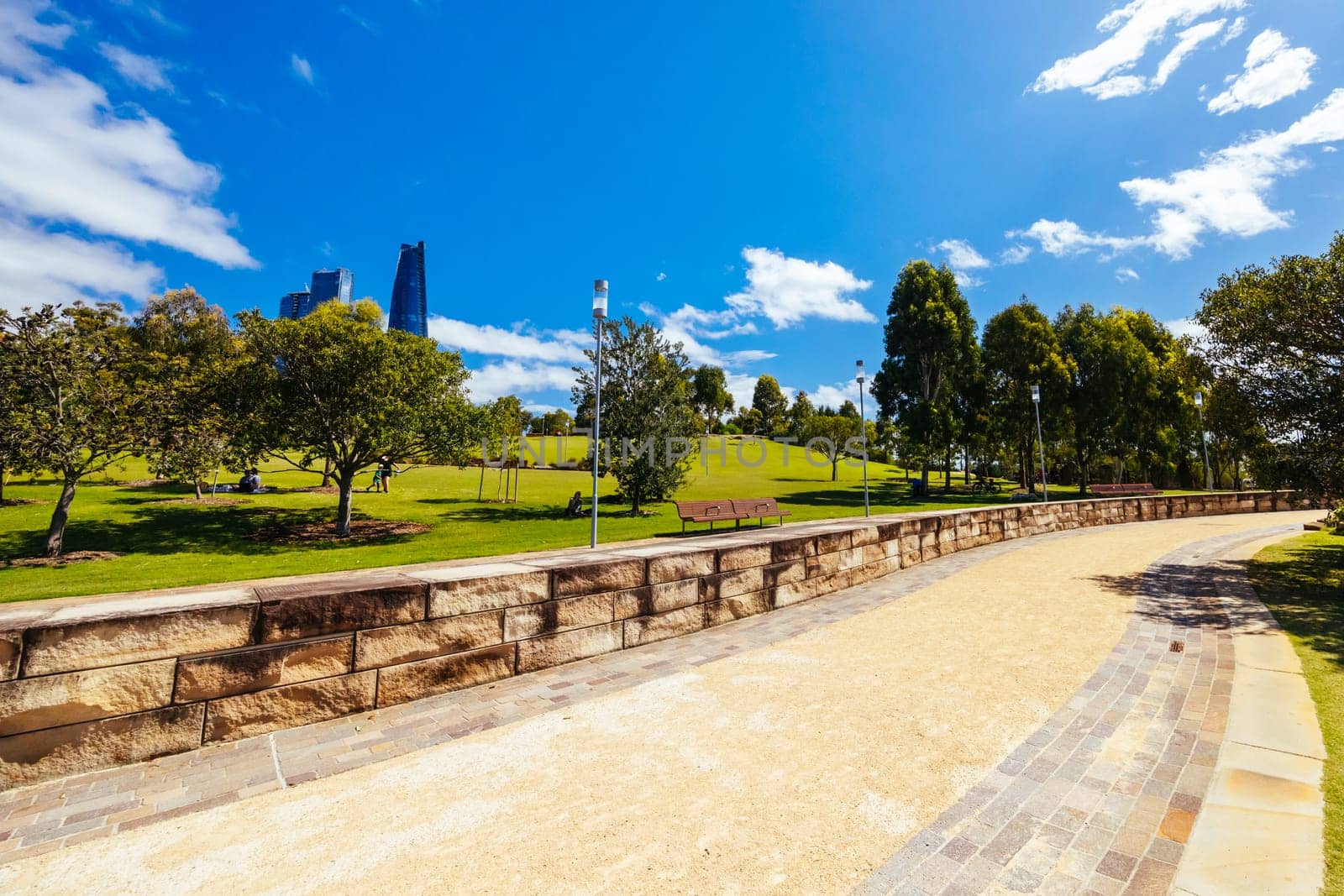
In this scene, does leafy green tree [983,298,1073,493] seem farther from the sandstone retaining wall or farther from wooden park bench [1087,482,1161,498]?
the sandstone retaining wall

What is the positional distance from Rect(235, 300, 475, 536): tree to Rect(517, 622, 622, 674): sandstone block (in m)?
13.6

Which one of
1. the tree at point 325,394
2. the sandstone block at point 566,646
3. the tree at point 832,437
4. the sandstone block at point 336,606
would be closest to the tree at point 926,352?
the tree at point 832,437

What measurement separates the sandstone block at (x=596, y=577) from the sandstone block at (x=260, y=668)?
64.0 inches

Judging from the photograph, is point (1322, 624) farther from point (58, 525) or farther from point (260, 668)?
point (58, 525)

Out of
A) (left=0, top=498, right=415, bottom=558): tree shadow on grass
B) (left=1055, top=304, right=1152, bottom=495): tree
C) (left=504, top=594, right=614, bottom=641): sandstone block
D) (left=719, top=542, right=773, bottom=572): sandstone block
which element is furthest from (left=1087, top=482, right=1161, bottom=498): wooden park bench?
(left=0, top=498, right=415, bottom=558): tree shadow on grass

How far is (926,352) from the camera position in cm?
3103

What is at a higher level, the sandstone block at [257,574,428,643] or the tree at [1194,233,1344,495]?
the tree at [1194,233,1344,495]

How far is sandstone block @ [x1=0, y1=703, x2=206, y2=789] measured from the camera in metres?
2.79

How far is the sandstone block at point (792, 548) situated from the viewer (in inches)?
277

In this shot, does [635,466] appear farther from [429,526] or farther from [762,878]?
[762,878]

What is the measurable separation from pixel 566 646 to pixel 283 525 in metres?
17.4

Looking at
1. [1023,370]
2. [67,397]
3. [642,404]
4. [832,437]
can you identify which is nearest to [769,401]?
[832,437]

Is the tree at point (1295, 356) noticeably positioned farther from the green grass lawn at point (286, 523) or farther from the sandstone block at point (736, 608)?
the green grass lawn at point (286, 523)

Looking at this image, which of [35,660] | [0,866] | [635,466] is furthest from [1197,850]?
[635,466]
